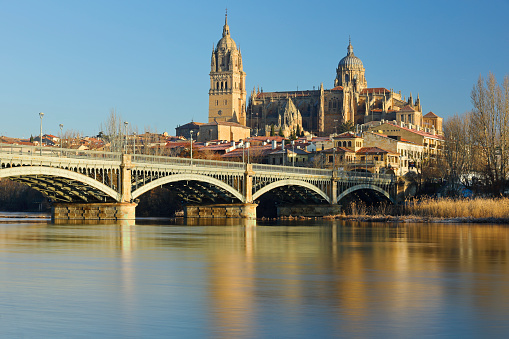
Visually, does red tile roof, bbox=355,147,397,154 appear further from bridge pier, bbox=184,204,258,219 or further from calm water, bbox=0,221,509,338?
calm water, bbox=0,221,509,338

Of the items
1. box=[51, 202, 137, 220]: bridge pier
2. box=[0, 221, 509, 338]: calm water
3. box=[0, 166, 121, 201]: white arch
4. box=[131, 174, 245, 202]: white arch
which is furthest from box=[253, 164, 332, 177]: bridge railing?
box=[0, 221, 509, 338]: calm water

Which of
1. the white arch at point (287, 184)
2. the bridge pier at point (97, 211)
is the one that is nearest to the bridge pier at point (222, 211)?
the white arch at point (287, 184)

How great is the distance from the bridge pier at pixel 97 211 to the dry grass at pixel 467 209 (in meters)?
25.3

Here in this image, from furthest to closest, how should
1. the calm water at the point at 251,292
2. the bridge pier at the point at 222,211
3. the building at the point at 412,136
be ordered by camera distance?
1. the building at the point at 412,136
2. the bridge pier at the point at 222,211
3. the calm water at the point at 251,292

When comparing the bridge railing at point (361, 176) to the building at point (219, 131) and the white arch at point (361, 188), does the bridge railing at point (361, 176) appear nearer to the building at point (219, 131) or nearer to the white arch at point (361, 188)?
the white arch at point (361, 188)

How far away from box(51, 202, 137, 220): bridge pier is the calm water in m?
24.6

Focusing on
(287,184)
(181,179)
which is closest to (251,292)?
(181,179)

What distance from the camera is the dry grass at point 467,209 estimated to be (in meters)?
59.1

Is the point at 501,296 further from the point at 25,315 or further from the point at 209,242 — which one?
the point at 209,242

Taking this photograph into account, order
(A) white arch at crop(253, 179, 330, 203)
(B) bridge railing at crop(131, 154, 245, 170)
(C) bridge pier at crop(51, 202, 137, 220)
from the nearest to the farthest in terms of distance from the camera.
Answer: (C) bridge pier at crop(51, 202, 137, 220)
(B) bridge railing at crop(131, 154, 245, 170)
(A) white arch at crop(253, 179, 330, 203)

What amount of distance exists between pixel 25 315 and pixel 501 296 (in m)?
9.95

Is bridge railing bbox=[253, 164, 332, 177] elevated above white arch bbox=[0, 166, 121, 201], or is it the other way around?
bridge railing bbox=[253, 164, 332, 177]

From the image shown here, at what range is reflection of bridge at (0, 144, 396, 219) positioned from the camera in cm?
4909

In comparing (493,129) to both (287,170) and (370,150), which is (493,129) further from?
(370,150)
